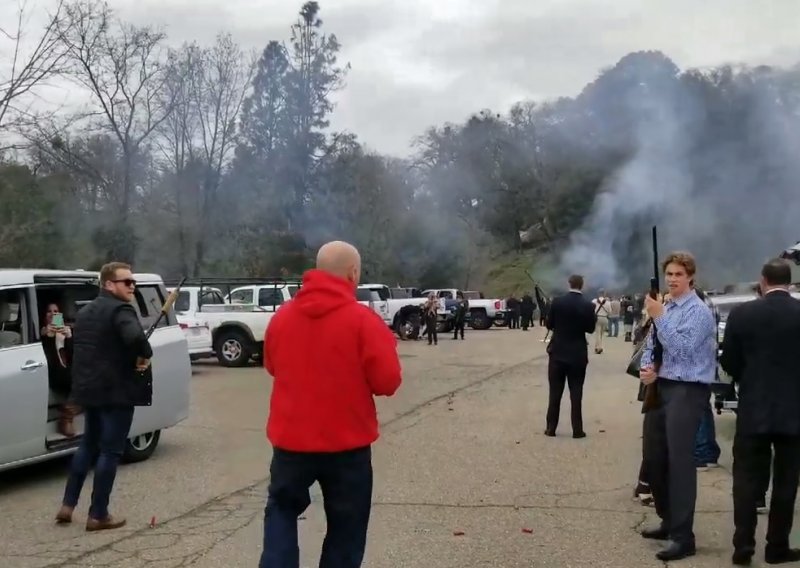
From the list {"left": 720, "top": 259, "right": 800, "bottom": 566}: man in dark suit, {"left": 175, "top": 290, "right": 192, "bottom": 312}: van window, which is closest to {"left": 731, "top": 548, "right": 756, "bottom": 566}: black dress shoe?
{"left": 720, "top": 259, "right": 800, "bottom": 566}: man in dark suit

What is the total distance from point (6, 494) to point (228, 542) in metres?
2.55

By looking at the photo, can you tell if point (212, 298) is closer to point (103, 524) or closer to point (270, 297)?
point (270, 297)

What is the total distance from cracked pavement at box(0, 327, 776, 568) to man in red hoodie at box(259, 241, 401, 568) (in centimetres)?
164

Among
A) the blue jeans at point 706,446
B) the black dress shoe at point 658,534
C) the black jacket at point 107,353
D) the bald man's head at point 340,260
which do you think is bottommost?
the black dress shoe at point 658,534

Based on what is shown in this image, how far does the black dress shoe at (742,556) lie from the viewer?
5.10 m

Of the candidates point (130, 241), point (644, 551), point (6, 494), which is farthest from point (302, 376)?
point (130, 241)

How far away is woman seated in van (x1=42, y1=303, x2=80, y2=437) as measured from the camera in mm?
7586

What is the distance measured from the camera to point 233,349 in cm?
1923

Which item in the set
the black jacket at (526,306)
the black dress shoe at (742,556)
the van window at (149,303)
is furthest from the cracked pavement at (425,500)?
the black jacket at (526,306)

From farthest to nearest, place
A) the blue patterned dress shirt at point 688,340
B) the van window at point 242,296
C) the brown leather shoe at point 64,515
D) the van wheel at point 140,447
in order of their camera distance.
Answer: the van window at point 242,296
the van wheel at point 140,447
the brown leather shoe at point 64,515
the blue patterned dress shirt at point 688,340

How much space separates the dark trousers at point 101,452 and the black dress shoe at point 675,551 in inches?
138

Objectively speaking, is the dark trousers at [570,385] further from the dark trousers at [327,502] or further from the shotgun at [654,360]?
the dark trousers at [327,502]

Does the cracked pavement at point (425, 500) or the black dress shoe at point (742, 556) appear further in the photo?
the cracked pavement at point (425, 500)

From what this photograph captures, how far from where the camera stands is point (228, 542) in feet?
18.7
